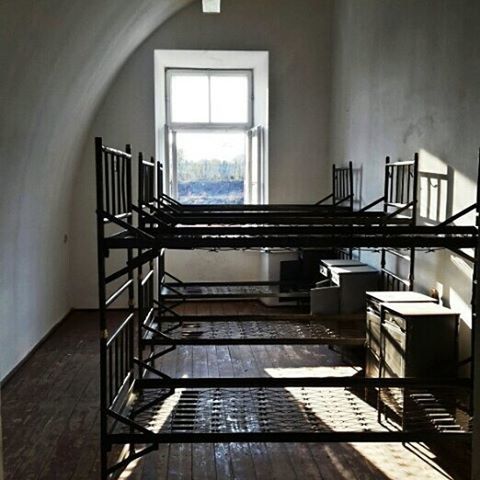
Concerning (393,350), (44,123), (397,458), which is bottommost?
(397,458)

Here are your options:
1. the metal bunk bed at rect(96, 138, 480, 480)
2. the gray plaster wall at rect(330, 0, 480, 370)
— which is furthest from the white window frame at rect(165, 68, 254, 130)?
the metal bunk bed at rect(96, 138, 480, 480)

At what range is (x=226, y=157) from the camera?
7.01 m

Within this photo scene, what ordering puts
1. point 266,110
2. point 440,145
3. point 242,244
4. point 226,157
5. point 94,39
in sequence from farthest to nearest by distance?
point 226,157
point 266,110
point 94,39
point 440,145
point 242,244

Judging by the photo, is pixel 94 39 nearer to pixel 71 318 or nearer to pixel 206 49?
pixel 206 49

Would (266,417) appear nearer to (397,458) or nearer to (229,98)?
(397,458)

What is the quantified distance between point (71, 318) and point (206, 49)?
117 inches

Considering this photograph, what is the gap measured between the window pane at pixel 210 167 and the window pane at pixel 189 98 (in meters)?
0.19

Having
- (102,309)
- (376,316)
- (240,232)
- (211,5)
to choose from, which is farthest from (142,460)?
(211,5)

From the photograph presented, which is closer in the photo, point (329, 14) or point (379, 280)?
point (379, 280)

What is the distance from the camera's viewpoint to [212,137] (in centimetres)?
698

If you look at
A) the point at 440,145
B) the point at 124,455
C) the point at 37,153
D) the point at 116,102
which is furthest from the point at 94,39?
the point at 124,455

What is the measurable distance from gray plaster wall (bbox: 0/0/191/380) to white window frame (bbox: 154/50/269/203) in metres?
0.46

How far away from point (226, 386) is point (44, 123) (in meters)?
2.50

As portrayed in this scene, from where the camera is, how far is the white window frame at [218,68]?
21.4 feet
